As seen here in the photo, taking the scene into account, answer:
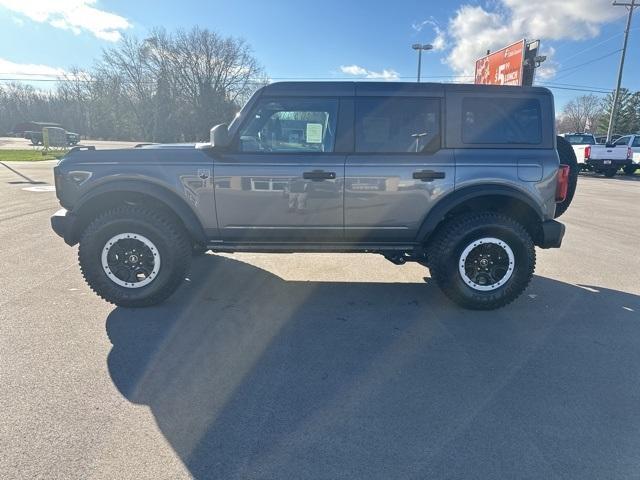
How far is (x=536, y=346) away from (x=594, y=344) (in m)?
0.52

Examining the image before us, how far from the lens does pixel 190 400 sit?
253 cm

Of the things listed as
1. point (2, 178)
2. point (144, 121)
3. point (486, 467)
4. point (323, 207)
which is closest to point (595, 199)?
point (323, 207)

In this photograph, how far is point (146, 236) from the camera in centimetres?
383

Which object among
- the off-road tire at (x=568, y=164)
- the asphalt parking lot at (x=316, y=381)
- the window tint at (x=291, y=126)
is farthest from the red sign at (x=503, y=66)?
the asphalt parking lot at (x=316, y=381)

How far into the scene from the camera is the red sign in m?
17.0

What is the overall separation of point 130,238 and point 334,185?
209cm

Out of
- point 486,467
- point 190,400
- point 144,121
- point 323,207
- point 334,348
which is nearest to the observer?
point 486,467

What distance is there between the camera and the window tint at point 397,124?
12.4 ft

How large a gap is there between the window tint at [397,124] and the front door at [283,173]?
287mm

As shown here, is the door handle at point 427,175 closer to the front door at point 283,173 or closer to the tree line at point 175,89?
the front door at point 283,173

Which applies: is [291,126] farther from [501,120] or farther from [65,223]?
[65,223]

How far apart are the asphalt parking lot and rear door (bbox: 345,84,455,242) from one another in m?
0.97

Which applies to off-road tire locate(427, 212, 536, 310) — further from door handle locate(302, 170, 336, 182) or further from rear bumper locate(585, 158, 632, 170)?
rear bumper locate(585, 158, 632, 170)

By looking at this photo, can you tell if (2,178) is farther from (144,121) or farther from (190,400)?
(144,121)
